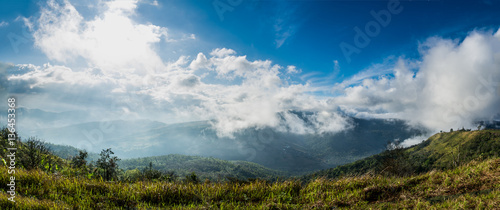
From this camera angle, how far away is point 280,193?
18.0ft

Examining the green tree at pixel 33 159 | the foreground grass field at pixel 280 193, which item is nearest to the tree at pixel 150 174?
the foreground grass field at pixel 280 193

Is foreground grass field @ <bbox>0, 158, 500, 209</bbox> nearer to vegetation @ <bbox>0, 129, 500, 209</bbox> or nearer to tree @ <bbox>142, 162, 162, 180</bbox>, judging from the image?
vegetation @ <bbox>0, 129, 500, 209</bbox>

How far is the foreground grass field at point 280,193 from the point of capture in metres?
4.58

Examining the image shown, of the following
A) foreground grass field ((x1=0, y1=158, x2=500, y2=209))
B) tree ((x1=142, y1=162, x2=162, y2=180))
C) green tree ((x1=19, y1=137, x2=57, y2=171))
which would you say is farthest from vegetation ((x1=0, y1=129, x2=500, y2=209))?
tree ((x1=142, y1=162, x2=162, y2=180))

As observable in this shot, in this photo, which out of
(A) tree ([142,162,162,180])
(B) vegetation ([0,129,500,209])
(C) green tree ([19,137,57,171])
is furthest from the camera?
(A) tree ([142,162,162,180])

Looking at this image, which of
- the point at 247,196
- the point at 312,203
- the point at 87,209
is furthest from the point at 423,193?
the point at 87,209

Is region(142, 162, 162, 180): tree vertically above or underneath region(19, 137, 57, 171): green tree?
underneath

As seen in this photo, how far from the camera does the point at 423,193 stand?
5.21m

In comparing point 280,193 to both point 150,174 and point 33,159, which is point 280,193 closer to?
point 150,174

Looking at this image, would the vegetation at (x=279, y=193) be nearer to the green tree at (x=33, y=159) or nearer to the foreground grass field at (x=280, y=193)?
the foreground grass field at (x=280, y=193)

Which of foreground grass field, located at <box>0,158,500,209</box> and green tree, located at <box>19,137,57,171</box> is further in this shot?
green tree, located at <box>19,137,57,171</box>

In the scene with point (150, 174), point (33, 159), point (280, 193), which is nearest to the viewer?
point (280, 193)

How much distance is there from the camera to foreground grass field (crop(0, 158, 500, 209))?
4.58 metres

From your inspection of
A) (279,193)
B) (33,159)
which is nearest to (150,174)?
(33,159)
